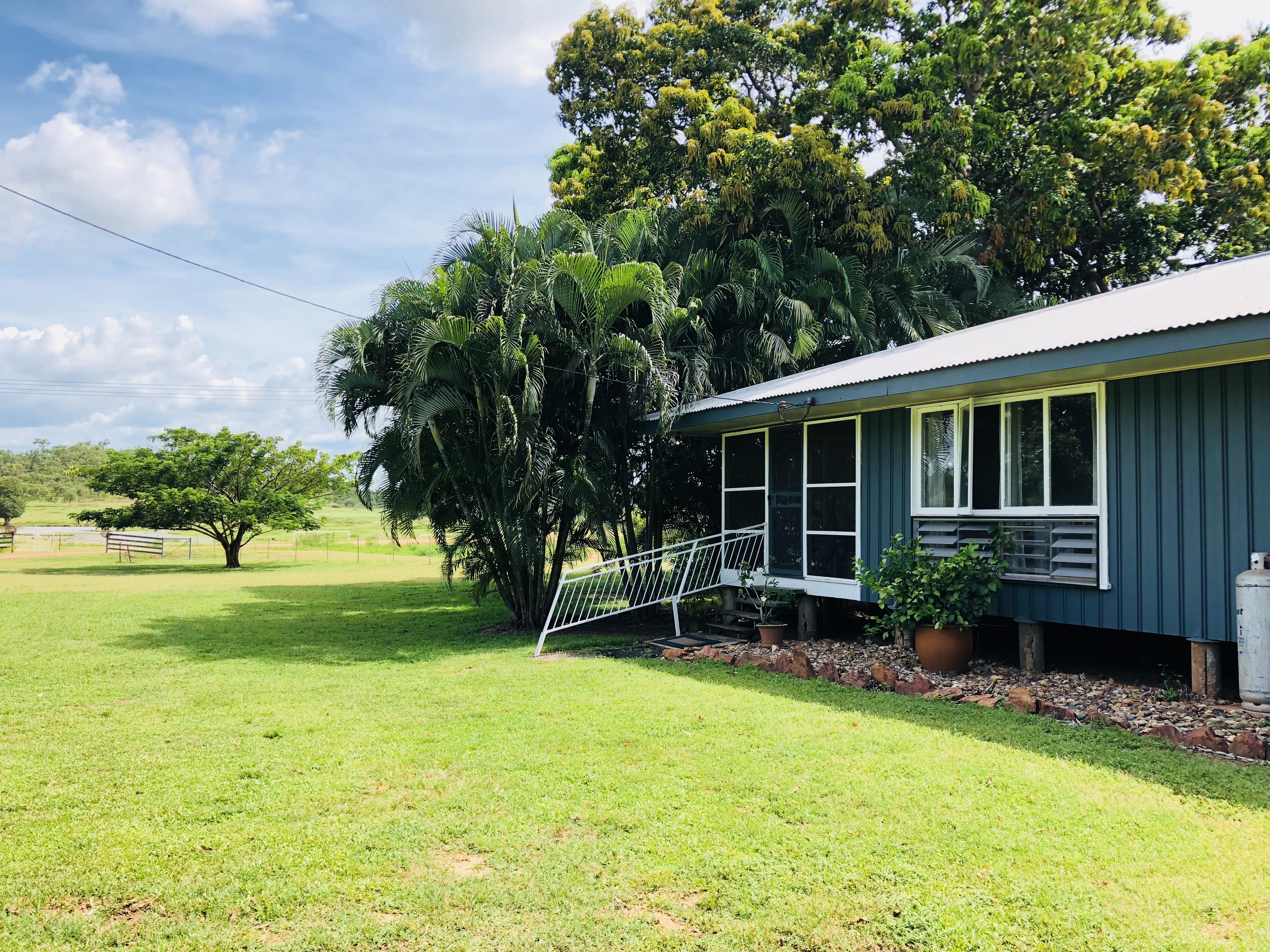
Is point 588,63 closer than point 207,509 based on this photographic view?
Yes

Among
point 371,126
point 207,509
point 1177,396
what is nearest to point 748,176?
point 371,126

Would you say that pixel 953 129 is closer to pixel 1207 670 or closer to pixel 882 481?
pixel 882 481

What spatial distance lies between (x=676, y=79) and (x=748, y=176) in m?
4.59

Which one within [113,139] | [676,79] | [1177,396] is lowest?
[1177,396]

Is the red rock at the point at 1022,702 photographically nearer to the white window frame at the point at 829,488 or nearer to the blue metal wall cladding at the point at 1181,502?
the blue metal wall cladding at the point at 1181,502

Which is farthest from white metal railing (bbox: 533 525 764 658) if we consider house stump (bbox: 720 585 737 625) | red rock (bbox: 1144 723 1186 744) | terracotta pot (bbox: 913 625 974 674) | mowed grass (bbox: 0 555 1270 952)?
red rock (bbox: 1144 723 1186 744)

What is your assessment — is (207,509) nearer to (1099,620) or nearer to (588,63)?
(588,63)

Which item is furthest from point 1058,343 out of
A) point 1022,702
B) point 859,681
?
point 859,681

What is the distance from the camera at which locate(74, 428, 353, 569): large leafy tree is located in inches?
1021

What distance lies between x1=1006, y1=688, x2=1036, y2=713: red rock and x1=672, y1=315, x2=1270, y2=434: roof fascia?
8.33ft

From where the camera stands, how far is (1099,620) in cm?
A: 698

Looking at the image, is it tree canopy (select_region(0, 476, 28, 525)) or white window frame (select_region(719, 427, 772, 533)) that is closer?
white window frame (select_region(719, 427, 772, 533))

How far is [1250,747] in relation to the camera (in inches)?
192

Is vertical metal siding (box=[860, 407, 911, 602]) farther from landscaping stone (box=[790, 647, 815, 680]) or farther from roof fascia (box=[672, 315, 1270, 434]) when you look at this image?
landscaping stone (box=[790, 647, 815, 680])
